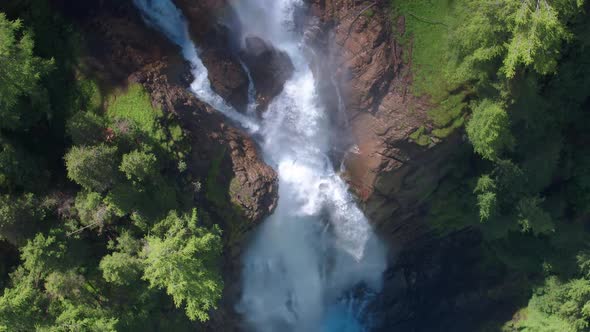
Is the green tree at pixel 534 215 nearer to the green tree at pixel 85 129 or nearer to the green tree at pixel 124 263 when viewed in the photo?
the green tree at pixel 124 263

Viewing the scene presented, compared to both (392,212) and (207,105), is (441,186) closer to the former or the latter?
(392,212)

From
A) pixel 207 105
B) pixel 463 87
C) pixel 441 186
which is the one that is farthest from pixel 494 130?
pixel 207 105

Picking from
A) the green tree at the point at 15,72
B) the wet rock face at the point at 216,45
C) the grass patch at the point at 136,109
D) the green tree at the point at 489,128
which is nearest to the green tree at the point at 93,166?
the grass patch at the point at 136,109

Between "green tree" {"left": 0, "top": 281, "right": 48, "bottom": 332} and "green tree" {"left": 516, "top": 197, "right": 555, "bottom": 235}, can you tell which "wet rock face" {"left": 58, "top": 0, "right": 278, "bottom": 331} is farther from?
"green tree" {"left": 516, "top": 197, "right": 555, "bottom": 235}

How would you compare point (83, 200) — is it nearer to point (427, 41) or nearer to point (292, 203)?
point (292, 203)

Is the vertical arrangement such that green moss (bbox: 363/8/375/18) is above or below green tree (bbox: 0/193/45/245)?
above

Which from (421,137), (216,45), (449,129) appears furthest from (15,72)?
A: (449,129)

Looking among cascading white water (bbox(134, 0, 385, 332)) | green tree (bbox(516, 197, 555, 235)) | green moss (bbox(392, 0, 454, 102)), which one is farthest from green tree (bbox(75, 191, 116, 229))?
green tree (bbox(516, 197, 555, 235))
